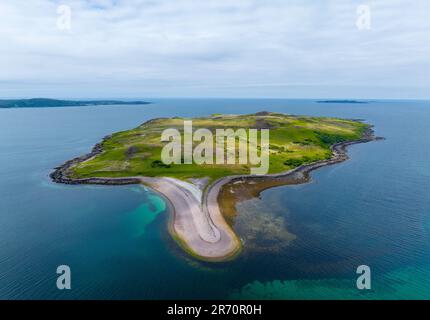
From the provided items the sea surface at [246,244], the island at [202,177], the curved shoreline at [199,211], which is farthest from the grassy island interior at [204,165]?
the sea surface at [246,244]

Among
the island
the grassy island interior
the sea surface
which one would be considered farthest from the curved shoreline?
the grassy island interior

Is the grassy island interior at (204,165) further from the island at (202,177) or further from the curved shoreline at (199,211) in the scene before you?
the curved shoreline at (199,211)

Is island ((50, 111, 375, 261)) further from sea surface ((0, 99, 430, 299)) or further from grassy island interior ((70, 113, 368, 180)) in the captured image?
sea surface ((0, 99, 430, 299))

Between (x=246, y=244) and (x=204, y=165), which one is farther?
(x=204, y=165)

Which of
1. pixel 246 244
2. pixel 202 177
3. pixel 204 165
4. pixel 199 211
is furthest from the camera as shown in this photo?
pixel 204 165

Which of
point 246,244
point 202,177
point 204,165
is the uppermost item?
point 204,165

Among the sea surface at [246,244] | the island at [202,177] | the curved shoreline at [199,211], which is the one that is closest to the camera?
the sea surface at [246,244]

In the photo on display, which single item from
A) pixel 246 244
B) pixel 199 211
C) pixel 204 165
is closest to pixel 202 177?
pixel 204 165

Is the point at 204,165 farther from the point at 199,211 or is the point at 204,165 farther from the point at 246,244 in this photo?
the point at 246,244
